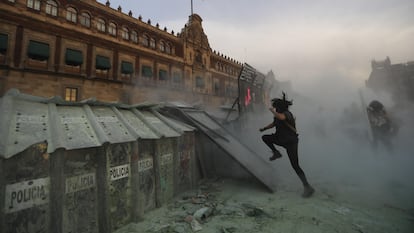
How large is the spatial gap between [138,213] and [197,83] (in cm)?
2077

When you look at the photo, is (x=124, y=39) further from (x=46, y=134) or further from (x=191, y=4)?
(x=46, y=134)

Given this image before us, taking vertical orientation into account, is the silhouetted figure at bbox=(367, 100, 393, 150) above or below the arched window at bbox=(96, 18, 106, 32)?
below

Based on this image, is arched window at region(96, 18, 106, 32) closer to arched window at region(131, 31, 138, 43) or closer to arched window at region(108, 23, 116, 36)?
arched window at region(108, 23, 116, 36)

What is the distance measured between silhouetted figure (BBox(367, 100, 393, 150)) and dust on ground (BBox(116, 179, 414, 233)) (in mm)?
5841

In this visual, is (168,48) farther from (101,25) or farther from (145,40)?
(101,25)

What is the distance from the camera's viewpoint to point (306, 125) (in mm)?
12367

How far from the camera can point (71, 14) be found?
1407cm

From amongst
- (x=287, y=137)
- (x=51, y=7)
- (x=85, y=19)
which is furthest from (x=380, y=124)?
(x=51, y=7)

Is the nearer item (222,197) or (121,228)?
(121,228)

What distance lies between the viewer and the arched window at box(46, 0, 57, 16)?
42.8ft

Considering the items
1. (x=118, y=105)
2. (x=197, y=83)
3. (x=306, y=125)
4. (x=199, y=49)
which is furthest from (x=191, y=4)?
(x=118, y=105)

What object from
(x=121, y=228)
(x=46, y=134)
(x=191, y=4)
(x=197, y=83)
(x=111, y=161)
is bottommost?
(x=121, y=228)

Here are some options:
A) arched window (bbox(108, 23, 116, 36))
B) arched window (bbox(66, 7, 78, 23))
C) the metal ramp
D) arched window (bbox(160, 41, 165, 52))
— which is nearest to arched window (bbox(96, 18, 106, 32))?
arched window (bbox(108, 23, 116, 36))

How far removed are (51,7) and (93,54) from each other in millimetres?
3759
